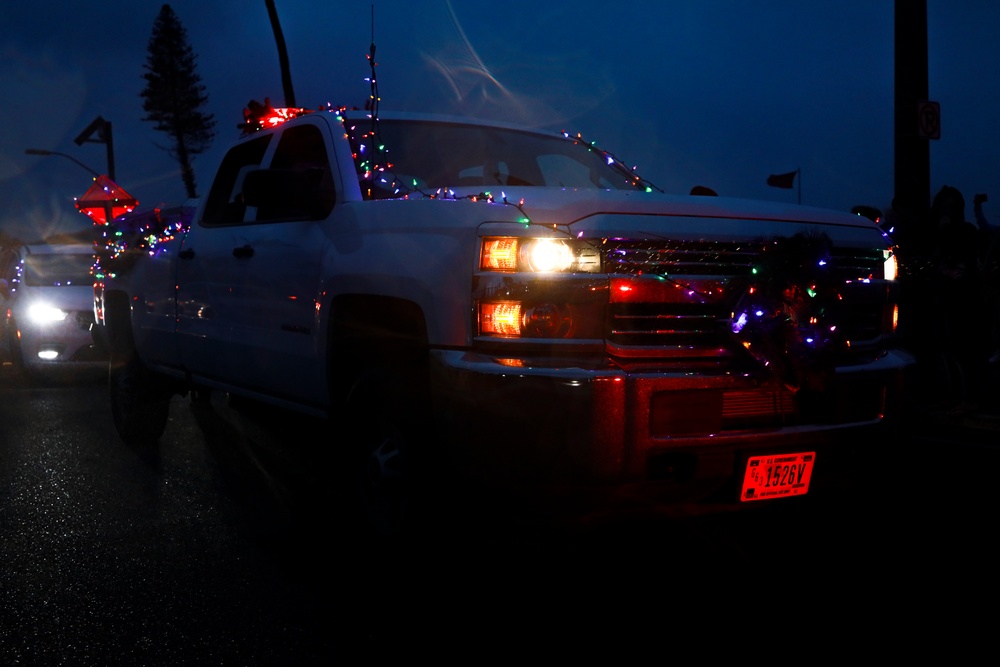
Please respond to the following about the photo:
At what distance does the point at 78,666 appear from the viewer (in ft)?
10.6

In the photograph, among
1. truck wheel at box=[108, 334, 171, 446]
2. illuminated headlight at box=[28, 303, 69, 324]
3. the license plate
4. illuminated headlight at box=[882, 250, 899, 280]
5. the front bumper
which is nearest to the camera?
the front bumper

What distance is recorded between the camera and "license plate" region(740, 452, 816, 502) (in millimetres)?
3549

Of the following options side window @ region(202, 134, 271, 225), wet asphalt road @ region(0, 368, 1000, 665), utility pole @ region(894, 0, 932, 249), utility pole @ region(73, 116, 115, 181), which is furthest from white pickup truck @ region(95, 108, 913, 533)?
utility pole @ region(73, 116, 115, 181)

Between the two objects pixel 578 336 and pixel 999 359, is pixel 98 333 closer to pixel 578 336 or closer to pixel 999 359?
pixel 578 336

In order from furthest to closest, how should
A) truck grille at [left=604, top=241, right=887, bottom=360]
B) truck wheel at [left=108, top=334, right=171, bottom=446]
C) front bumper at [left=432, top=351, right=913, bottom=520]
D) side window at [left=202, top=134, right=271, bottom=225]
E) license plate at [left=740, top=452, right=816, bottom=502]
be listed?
truck wheel at [left=108, top=334, right=171, bottom=446] < side window at [left=202, top=134, right=271, bottom=225] < license plate at [left=740, top=452, right=816, bottom=502] < truck grille at [left=604, top=241, right=887, bottom=360] < front bumper at [left=432, top=351, right=913, bottom=520]

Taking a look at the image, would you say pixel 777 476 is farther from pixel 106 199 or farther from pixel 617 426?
pixel 106 199

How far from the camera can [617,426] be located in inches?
128

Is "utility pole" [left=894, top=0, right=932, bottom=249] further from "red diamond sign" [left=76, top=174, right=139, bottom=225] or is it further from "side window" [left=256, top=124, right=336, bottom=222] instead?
"red diamond sign" [left=76, top=174, right=139, bottom=225]

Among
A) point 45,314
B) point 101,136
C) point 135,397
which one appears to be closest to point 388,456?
point 135,397

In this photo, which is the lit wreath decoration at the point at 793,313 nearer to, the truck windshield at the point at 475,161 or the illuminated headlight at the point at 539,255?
the illuminated headlight at the point at 539,255

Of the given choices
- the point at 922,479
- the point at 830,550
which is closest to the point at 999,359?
the point at 922,479

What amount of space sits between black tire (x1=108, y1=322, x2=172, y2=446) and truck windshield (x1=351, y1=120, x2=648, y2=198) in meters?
2.89

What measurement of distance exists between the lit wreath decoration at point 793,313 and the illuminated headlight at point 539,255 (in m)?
0.55

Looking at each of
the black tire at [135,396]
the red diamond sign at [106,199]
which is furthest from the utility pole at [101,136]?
the black tire at [135,396]
